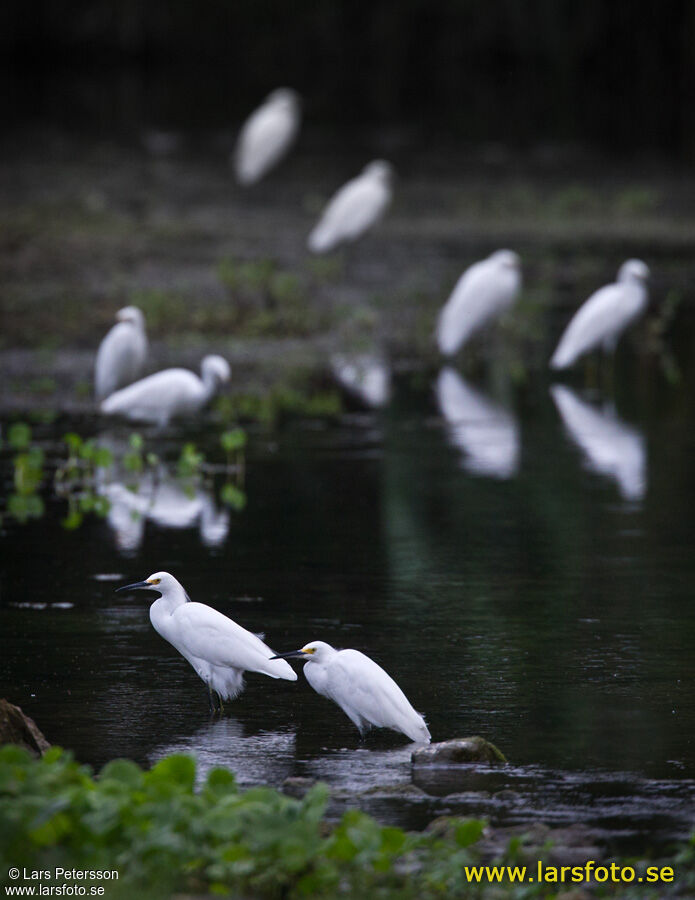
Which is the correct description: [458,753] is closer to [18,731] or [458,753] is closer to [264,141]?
[18,731]

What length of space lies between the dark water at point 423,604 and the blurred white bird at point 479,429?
3cm

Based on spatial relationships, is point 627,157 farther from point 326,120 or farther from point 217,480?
point 217,480

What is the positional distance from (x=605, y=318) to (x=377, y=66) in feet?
137

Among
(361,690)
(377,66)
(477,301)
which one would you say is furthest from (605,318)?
(377,66)

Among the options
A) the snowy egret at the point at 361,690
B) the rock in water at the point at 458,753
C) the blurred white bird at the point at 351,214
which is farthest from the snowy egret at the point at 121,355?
the rock in water at the point at 458,753

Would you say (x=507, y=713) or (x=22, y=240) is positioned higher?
(x=22, y=240)

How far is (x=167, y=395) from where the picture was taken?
1078cm

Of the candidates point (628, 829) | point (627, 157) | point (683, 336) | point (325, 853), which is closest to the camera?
point (325, 853)

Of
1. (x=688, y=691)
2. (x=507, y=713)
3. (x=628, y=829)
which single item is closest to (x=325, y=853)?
(x=628, y=829)

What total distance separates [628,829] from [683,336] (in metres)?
10.5

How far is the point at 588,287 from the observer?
Result: 17.5 metres

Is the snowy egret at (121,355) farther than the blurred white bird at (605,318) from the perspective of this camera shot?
No

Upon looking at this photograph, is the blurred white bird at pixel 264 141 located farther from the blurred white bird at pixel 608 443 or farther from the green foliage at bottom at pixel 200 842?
the green foliage at bottom at pixel 200 842

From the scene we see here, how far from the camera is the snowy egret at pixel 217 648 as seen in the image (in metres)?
5.95
